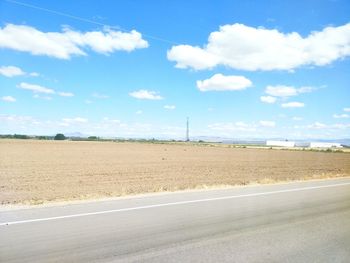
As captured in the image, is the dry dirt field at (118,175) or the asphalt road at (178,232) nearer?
the asphalt road at (178,232)

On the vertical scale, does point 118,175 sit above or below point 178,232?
below

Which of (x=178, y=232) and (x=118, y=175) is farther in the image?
(x=118, y=175)

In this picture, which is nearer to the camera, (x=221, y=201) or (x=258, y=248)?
(x=258, y=248)

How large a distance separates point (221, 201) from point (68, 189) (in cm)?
821

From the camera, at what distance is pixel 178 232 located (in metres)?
7.50

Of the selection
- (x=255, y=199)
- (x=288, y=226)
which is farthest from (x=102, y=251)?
(x=255, y=199)

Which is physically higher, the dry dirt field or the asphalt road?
the asphalt road

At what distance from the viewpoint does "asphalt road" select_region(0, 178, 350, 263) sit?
608cm

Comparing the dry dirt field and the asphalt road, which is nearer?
the asphalt road

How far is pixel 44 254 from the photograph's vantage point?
5.98 meters

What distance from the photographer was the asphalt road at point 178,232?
6.08 meters

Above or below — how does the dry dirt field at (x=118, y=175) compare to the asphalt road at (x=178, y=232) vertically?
below

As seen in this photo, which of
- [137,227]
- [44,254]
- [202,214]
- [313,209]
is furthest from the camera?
[313,209]

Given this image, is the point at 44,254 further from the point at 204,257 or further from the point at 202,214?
the point at 202,214
